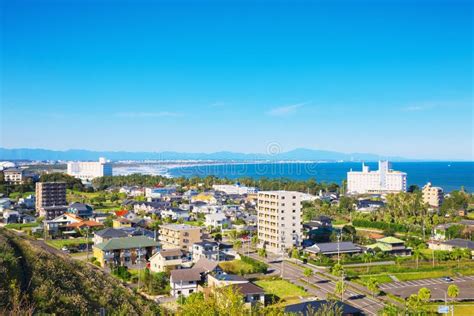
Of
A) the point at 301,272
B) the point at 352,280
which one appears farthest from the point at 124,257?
the point at 352,280

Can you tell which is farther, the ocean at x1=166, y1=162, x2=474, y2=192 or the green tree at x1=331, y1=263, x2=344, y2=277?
the ocean at x1=166, y1=162, x2=474, y2=192

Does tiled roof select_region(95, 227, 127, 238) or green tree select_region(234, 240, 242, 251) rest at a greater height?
tiled roof select_region(95, 227, 127, 238)

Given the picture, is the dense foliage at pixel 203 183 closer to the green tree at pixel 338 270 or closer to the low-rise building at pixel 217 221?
the low-rise building at pixel 217 221

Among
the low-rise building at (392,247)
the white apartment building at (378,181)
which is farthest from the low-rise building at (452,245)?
the white apartment building at (378,181)

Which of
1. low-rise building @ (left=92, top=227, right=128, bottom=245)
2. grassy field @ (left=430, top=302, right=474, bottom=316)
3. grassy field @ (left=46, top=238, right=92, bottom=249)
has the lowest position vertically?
grassy field @ (left=46, top=238, right=92, bottom=249)

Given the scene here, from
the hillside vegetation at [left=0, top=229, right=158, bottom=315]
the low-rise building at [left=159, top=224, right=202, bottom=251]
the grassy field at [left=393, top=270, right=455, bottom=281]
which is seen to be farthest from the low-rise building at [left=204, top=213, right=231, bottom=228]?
the hillside vegetation at [left=0, top=229, right=158, bottom=315]

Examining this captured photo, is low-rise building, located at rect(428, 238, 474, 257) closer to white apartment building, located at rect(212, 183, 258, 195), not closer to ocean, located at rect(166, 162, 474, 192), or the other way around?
white apartment building, located at rect(212, 183, 258, 195)

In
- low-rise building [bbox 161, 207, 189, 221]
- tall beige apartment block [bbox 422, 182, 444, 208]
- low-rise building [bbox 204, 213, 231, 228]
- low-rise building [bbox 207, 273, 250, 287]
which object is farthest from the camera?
tall beige apartment block [bbox 422, 182, 444, 208]

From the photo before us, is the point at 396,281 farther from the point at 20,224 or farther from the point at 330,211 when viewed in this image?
the point at 20,224

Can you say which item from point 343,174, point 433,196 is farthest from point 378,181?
point 343,174
